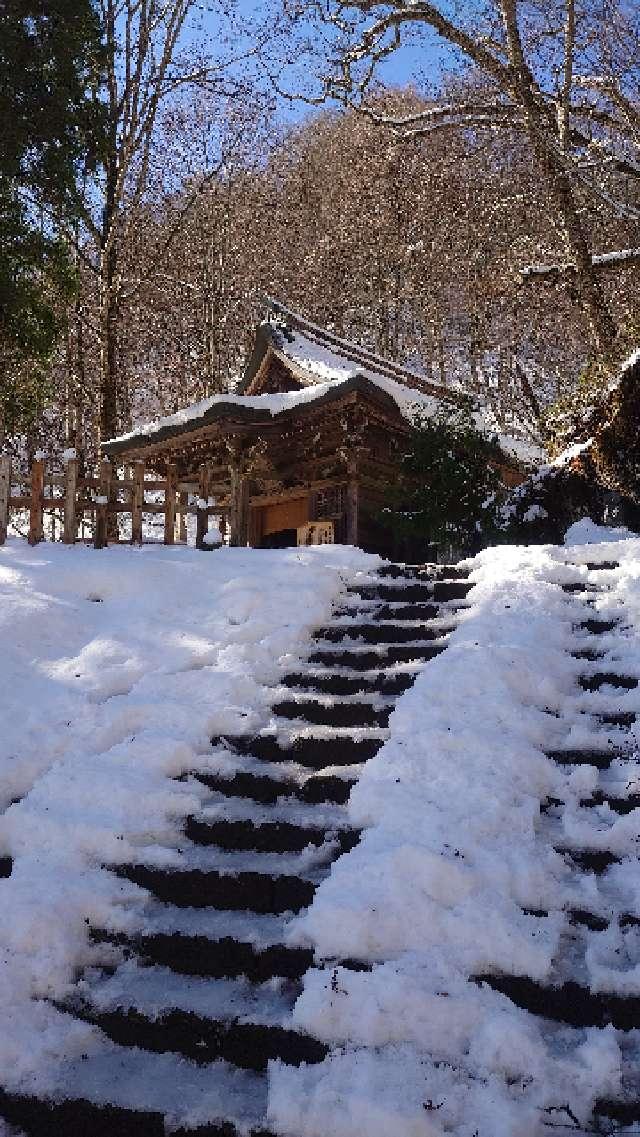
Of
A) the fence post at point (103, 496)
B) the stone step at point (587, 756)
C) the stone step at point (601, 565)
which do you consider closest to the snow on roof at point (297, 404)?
the fence post at point (103, 496)

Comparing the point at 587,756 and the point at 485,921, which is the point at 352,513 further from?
the point at 485,921

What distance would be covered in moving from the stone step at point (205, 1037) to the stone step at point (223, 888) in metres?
0.52

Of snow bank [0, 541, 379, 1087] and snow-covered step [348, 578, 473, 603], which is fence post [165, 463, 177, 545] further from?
snow-covered step [348, 578, 473, 603]

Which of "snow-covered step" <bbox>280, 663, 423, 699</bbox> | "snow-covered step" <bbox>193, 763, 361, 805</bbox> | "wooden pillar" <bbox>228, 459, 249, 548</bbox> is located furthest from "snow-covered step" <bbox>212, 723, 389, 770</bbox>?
"wooden pillar" <bbox>228, 459, 249, 548</bbox>

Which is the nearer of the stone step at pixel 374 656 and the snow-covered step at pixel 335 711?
the snow-covered step at pixel 335 711

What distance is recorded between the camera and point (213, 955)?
111 inches

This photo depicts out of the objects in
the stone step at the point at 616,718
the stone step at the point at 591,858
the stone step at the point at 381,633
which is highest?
the stone step at the point at 381,633

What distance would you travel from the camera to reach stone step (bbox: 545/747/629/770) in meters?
3.51

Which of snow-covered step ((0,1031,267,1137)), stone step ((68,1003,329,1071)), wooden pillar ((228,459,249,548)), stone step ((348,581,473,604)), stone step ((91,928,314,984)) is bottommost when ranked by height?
snow-covered step ((0,1031,267,1137))

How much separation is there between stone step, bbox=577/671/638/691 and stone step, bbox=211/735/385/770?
3.78ft

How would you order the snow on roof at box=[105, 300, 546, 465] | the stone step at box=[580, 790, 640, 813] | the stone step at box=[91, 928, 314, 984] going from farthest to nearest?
the snow on roof at box=[105, 300, 546, 465], the stone step at box=[580, 790, 640, 813], the stone step at box=[91, 928, 314, 984]

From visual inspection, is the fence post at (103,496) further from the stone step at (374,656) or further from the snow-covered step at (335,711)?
the snow-covered step at (335,711)

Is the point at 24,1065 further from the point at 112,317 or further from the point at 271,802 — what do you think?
the point at 112,317

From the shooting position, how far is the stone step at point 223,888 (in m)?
3.00
